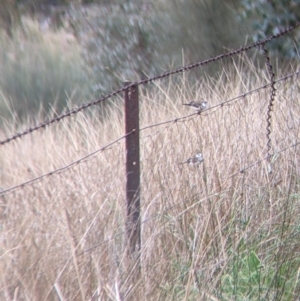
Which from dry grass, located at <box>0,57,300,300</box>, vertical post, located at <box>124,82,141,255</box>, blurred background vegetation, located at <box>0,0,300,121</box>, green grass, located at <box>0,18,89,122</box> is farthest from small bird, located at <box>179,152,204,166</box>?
green grass, located at <box>0,18,89,122</box>

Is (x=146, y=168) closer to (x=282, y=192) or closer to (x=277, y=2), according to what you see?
(x=282, y=192)

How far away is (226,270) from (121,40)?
621cm

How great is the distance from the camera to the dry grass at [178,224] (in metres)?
2.86

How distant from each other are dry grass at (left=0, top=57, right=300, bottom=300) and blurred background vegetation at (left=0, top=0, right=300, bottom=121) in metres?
3.31

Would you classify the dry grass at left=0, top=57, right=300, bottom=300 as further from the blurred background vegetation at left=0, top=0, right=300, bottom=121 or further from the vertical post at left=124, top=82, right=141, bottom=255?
the blurred background vegetation at left=0, top=0, right=300, bottom=121

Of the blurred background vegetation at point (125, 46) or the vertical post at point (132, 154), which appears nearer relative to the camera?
the vertical post at point (132, 154)

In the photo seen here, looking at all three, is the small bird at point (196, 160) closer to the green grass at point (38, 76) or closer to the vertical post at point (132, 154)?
the vertical post at point (132, 154)

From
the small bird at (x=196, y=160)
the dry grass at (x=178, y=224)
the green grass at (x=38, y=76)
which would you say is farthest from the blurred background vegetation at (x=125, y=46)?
the small bird at (x=196, y=160)

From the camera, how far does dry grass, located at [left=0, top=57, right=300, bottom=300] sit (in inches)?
113

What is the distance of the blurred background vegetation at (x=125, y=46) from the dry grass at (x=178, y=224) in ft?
10.8

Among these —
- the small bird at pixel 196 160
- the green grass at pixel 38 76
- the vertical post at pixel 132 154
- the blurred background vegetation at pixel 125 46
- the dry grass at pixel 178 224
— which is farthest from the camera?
the green grass at pixel 38 76

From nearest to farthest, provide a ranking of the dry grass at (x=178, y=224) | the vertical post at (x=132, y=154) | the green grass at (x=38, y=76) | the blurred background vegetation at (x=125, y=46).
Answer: the dry grass at (x=178, y=224) → the vertical post at (x=132, y=154) → the blurred background vegetation at (x=125, y=46) → the green grass at (x=38, y=76)

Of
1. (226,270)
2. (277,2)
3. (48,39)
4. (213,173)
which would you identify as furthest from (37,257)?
(48,39)

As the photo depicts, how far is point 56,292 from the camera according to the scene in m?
2.84
